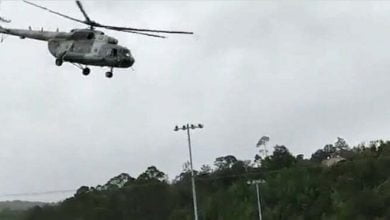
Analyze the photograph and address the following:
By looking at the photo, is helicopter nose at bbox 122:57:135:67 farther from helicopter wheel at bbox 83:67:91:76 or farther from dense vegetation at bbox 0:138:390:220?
dense vegetation at bbox 0:138:390:220

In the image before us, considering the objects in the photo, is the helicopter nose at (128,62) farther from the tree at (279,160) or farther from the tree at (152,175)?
the tree at (279,160)

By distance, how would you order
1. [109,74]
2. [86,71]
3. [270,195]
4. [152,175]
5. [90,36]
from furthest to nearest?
[152,175] < [270,195] < [90,36] < [86,71] < [109,74]

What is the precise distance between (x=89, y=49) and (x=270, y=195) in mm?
93596

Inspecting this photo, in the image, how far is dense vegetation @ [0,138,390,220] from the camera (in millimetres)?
122688

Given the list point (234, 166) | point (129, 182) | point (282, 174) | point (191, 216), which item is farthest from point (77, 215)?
point (234, 166)

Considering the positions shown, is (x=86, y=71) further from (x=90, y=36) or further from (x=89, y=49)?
(x=90, y=36)

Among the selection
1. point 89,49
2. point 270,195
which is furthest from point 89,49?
point 270,195

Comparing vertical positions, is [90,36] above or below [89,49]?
above

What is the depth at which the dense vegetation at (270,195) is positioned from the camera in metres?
123

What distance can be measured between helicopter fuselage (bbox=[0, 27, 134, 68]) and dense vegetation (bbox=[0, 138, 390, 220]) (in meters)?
65.7

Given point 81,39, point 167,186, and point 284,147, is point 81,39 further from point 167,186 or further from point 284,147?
point 284,147

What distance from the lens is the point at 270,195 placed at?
14012 centimetres

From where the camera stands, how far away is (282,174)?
5645 inches

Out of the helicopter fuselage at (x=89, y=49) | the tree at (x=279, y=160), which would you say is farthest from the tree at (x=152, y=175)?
the helicopter fuselage at (x=89, y=49)
